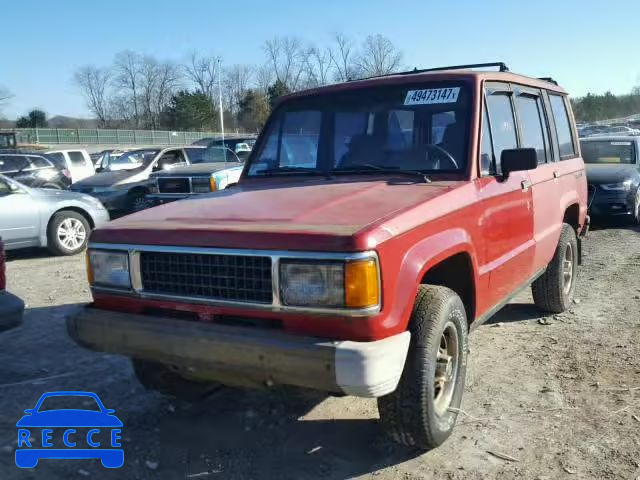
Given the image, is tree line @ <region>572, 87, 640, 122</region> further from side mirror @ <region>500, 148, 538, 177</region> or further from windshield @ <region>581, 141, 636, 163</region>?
side mirror @ <region>500, 148, 538, 177</region>

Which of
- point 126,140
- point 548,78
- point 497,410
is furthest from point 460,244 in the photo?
point 126,140

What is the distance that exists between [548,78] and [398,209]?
3.76 m

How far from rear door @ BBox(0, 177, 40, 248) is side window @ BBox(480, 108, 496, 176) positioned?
283 inches

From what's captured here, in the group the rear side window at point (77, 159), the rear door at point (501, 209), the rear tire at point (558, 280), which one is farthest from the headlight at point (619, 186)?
the rear side window at point (77, 159)

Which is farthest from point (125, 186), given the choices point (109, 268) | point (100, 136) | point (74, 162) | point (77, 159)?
point (100, 136)

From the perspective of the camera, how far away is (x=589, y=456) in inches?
128

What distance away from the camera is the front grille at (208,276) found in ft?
9.48

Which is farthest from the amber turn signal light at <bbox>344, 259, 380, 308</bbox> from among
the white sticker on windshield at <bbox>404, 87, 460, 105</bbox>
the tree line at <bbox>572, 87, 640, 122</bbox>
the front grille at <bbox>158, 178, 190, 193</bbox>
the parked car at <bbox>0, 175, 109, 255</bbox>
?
the tree line at <bbox>572, 87, 640, 122</bbox>

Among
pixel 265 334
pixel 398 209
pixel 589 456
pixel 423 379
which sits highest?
pixel 398 209

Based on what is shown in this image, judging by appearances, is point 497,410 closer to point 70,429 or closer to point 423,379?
point 423,379

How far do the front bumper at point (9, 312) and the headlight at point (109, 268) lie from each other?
1333mm

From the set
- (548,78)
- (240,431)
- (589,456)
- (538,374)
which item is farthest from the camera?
(548,78)

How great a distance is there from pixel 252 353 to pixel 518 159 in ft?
7.11

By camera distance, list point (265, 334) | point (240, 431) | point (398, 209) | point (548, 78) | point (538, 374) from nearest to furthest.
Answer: point (265, 334) → point (398, 209) → point (240, 431) → point (538, 374) → point (548, 78)
